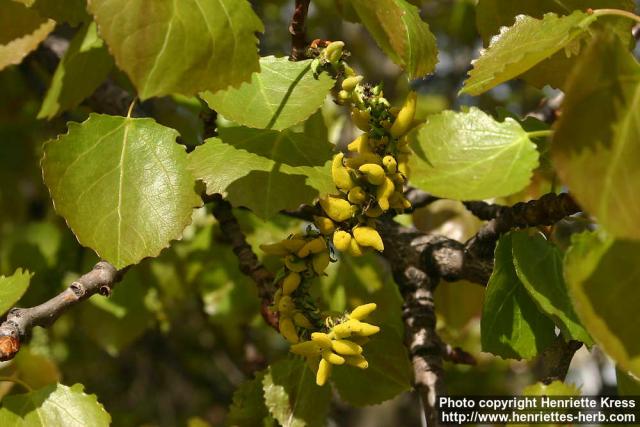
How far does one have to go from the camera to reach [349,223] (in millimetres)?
884

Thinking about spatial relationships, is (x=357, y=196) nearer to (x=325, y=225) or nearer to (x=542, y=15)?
(x=325, y=225)

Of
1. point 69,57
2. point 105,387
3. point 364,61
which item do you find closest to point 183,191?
point 69,57

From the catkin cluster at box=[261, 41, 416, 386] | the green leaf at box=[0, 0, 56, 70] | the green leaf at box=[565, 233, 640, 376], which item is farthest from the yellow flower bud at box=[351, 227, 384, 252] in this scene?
the green leaf at box=[0, 0, 56, 70]

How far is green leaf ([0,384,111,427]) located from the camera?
3.14 ft

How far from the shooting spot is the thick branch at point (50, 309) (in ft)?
3.04

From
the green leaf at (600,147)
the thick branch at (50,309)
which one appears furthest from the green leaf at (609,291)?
the thick branch at (50,309)

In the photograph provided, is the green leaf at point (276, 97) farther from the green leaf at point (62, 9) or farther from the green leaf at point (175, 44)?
the green leaf at point (62, 9)

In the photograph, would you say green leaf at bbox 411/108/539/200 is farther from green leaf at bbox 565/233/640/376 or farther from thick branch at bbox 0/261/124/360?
thick branch at bbox 0/261/124/360

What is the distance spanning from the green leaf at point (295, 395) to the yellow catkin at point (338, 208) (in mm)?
313

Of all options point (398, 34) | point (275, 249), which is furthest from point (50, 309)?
point (398, 34)

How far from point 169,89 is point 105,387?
106 inches

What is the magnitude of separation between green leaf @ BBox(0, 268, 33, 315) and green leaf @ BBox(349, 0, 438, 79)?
20.3 inches

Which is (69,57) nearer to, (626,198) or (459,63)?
(626,198)

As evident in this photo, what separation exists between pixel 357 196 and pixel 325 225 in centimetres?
5
